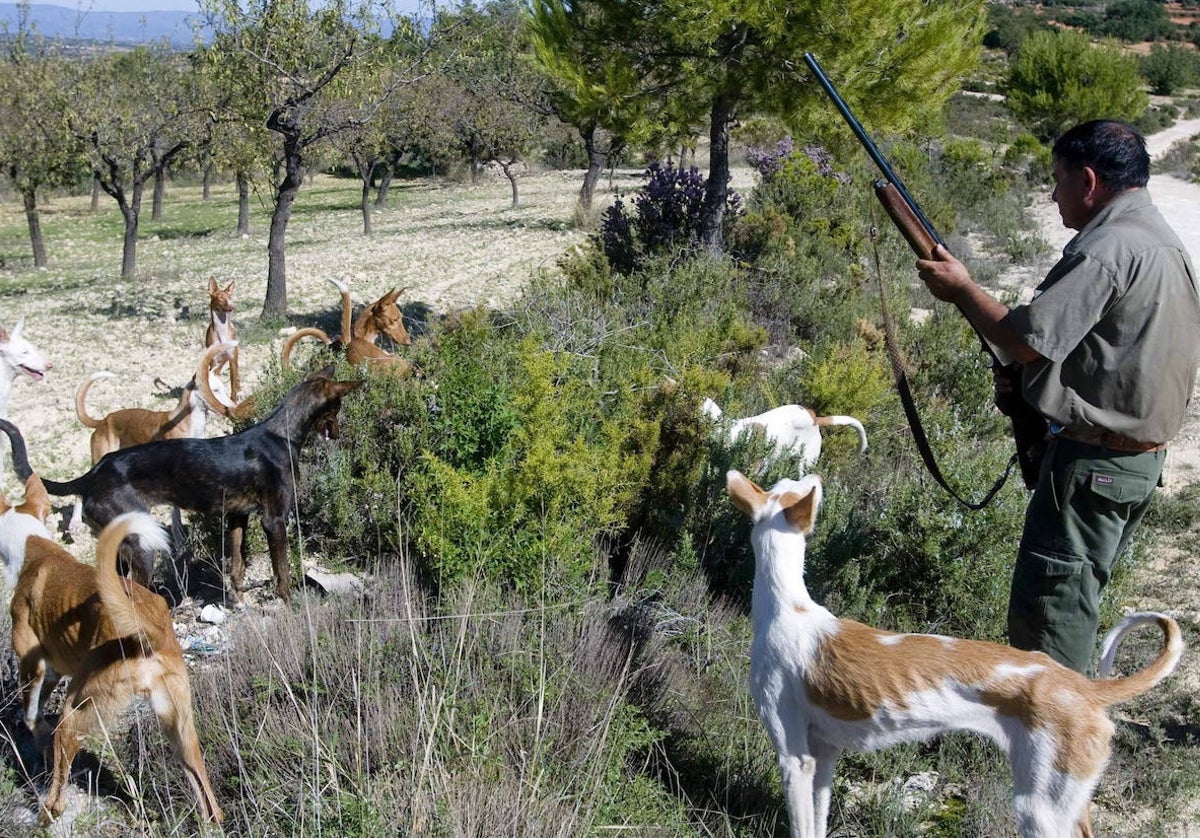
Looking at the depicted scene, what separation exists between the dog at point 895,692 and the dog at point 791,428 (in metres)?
2.37

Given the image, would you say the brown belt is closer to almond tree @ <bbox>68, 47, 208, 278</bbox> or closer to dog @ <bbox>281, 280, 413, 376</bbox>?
dog @ <bbox>281, 280, 413, 376</bbox>

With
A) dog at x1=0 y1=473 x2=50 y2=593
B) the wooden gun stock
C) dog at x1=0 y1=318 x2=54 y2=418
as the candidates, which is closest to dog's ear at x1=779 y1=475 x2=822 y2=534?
the wooden gun stock

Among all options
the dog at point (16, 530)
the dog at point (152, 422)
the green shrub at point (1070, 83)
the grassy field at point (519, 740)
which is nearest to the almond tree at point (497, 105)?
the green shrub at point (1070, 83)

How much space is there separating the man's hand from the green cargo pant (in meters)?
0.58

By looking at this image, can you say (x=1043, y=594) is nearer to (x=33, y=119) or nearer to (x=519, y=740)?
(x=519, y=740)

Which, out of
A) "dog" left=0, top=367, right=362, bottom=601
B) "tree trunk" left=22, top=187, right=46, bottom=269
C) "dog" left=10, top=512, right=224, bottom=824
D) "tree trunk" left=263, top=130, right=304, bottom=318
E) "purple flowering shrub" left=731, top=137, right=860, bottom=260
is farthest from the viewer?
"tree trunk" left=22, top=187, right=46, bottom=269

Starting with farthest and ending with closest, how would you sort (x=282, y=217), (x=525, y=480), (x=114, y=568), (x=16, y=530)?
(x=282, y=217)
(x=525, y=480)
(x=16, y=530)
(x=114, y=568)

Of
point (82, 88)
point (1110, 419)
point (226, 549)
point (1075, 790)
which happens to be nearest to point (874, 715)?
point (1075, 790)

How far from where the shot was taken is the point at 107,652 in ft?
10.6

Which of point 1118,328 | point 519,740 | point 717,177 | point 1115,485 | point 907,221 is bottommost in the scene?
point 519,740

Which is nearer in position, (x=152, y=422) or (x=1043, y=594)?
(x=1043, y=594)

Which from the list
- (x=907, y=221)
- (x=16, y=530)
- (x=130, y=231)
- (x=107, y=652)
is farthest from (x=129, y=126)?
(x=907, y=221)

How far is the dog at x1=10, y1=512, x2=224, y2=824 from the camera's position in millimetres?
3088

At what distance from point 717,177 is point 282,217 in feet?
17.7
